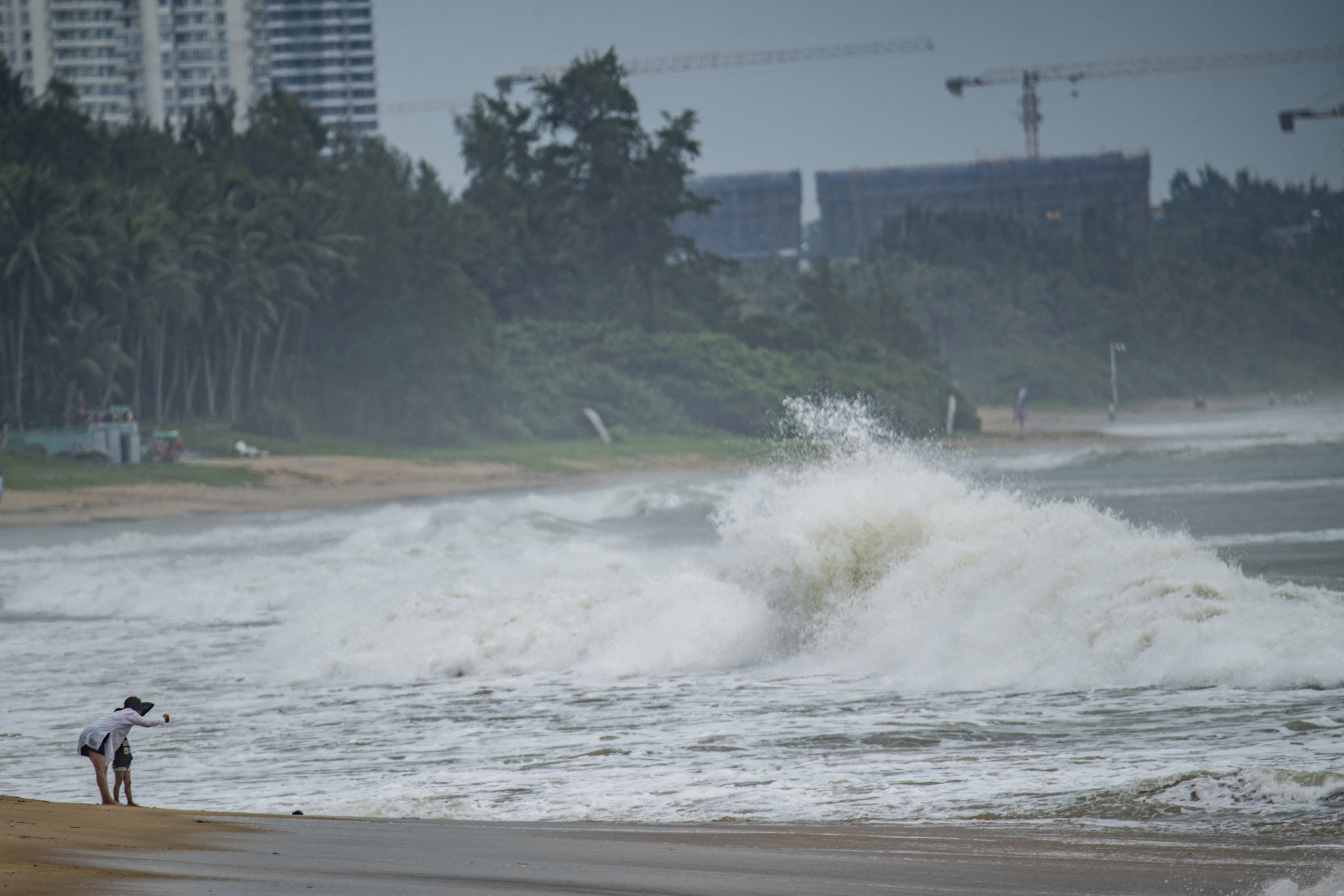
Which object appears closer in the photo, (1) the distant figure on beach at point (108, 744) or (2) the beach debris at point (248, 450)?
(1) the distant figure on beach at point (108, 744)

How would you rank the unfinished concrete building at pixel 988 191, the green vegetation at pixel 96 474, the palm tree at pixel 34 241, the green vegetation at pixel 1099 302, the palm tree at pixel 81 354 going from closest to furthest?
1. the green vegetation at pixel 96 474
2. the palm tree at pixel 34 241
3. the palm tree at pixel 81 354
4. the green vegetation at pixel 1099 302
5. the unfinished concrete building at pixel 988 191

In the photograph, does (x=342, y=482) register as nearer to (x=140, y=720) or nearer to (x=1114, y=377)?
(x=140, y=720)

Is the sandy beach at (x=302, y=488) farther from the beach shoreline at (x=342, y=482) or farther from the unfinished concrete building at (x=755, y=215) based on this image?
the unfinished concrete building at (x=755, y=215)

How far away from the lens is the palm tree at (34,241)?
174ft

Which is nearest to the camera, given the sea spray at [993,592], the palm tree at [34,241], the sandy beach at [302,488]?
the sea spray at [993,592]

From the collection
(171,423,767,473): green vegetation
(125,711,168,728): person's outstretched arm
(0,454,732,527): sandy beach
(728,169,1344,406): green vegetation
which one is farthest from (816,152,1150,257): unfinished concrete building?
(125,711,168,728): person's outstretched arm

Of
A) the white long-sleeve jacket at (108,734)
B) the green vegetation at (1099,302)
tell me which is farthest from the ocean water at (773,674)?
the green vegetation at (1099,302)

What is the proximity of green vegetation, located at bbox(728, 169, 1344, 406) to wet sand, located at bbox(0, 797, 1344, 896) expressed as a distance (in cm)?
9135

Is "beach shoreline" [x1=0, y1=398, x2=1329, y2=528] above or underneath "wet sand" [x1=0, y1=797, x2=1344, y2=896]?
underneath

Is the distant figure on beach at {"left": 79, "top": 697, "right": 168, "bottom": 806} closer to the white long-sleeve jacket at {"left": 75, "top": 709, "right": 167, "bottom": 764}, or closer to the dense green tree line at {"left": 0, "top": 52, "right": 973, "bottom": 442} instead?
the white long-sleeve jacket at {"left": 75, "top": 709, "right": 167, "bottom": 764}

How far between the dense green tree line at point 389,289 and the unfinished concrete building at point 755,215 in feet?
279

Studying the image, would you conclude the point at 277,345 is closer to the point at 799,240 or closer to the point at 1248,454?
the point at 1248,454

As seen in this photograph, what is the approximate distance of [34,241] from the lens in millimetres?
52938

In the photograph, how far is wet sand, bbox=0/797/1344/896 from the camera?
22.7ft
